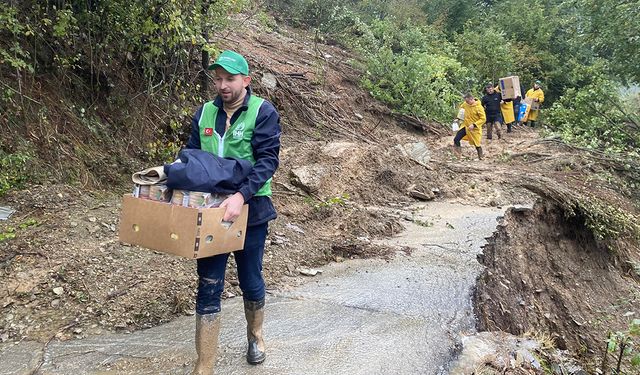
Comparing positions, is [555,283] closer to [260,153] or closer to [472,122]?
[472,122]

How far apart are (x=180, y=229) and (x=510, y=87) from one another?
15.6 meters

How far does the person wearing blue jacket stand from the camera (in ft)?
9.53

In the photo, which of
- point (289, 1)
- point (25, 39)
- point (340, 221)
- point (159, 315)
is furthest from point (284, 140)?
point (289, 1)

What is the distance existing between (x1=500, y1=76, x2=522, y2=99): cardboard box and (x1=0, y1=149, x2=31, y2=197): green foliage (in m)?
14.4

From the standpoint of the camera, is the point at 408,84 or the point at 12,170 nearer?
the point at 12,170

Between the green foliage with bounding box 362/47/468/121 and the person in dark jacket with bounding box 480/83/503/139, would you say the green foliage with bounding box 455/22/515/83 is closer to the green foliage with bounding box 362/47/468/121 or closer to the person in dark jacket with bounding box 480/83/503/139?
the green foliage with bounding box 362/47/468/121

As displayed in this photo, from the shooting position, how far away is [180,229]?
2578 millimetres

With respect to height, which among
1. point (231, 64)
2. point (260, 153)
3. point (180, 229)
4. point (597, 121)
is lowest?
point (180, 229)

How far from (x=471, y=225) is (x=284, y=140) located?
367cm

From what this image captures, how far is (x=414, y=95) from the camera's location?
1465cm

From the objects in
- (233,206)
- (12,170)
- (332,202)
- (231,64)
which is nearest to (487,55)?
(332,202)

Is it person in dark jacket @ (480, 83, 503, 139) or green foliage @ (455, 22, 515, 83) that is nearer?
person in dark jacket @ (480, 83, 503, 139)

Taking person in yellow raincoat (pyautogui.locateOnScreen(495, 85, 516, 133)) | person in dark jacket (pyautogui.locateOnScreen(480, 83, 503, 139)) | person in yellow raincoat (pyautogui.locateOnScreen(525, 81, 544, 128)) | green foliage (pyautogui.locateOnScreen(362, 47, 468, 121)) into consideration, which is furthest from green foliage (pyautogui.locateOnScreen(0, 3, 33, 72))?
person in yellow raincoat (pyautogui.locateOnScreen(525, 81, 544, 128))

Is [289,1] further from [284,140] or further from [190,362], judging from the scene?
[190,362]
